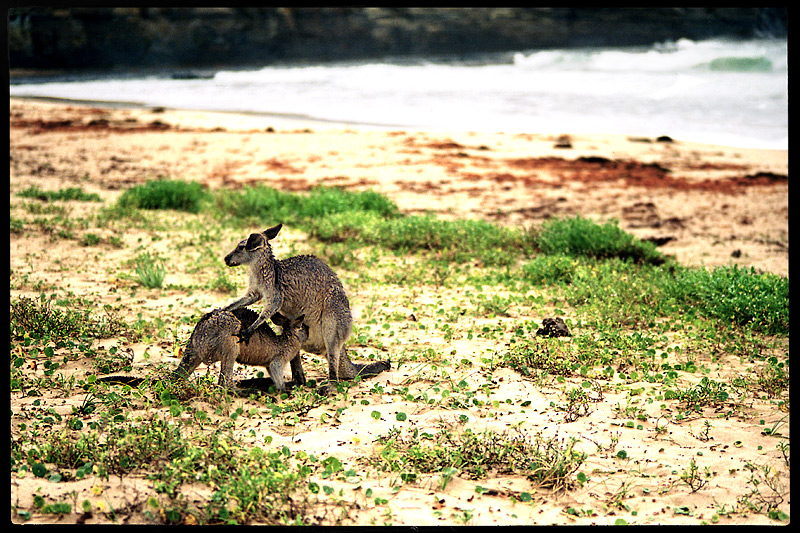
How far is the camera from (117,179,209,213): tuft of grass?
1190 cm

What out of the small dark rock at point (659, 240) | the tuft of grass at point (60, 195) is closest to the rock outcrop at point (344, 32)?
the tuft of grass at point (60, 195)

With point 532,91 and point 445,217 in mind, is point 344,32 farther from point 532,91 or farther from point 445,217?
point 445,217

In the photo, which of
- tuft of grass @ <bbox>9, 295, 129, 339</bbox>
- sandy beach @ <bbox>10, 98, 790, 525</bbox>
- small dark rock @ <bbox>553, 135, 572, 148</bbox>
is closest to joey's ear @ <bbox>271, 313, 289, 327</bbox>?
sandy beach @ <bbox>10, 98, 790, 525</bbox>

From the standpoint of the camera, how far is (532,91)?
32344mm

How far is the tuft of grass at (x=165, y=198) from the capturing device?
11898 mm

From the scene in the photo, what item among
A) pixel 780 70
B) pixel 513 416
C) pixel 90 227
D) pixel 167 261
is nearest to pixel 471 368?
pixel 513 416

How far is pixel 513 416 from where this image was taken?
5395 millimetres

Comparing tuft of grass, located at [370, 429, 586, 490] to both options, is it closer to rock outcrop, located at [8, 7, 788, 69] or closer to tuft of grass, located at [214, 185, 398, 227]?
tuft of grass, located at [214, 185, 398, 227]

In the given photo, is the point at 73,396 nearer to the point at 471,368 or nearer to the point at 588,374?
the point at 471,368

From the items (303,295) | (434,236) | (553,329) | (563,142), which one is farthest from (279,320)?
(563,142)

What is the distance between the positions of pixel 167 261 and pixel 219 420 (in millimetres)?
4482

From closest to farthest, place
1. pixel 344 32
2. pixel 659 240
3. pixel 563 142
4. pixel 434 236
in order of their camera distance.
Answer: pixel 434 236 → pixel 659 240 → pixel 563 142 → pixel 344 32

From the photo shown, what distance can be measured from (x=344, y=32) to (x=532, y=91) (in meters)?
26.0

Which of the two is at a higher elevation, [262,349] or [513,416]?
[262,349]
